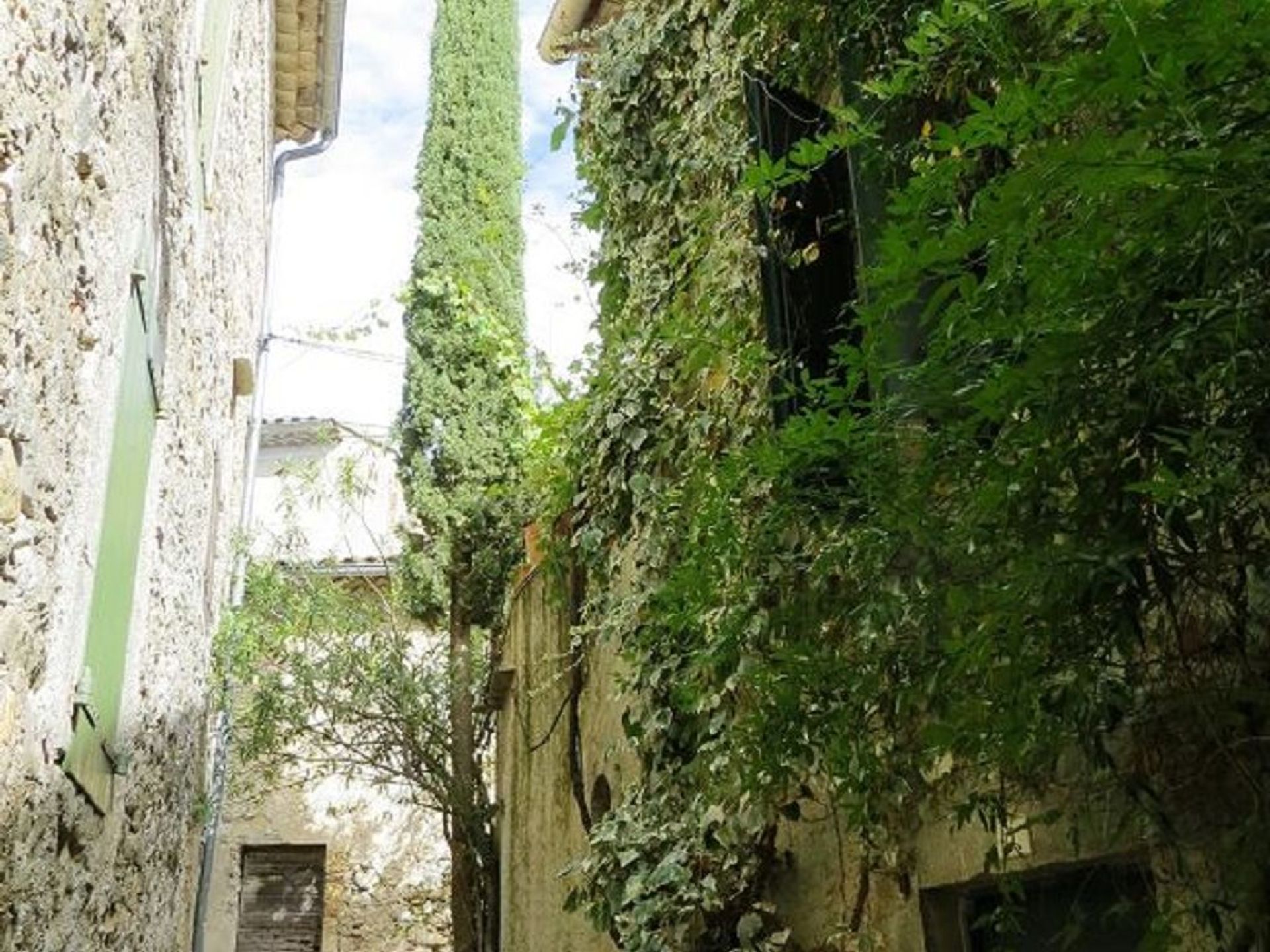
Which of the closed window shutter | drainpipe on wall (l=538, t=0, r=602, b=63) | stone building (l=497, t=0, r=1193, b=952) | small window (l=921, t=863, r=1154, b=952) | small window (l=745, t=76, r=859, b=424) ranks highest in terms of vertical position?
drainpipe on wall (l=538, t=0, r=602, b=63)

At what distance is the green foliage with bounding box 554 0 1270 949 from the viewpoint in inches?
76.9

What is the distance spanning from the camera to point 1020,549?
237 cm

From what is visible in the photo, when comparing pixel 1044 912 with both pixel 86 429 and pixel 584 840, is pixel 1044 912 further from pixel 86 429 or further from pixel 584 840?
pixel 584 840

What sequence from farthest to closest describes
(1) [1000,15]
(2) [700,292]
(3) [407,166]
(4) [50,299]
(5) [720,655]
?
(3) [407,166], (2) [700,292], (4) [50,299], (5) [720,655], (1) [1000,15]

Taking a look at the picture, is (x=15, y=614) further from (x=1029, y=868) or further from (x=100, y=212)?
(x=1029, y=868)

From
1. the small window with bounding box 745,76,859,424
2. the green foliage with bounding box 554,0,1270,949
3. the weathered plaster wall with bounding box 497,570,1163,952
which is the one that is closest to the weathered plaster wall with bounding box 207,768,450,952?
the weathered plaster wall with bounding box 497,570,1163,952

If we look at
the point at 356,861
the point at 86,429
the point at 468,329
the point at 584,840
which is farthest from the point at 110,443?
the point at 356,861

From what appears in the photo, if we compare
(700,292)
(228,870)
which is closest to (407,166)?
(228,870)

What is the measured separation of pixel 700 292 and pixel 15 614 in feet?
8.66

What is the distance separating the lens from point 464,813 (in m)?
9.16

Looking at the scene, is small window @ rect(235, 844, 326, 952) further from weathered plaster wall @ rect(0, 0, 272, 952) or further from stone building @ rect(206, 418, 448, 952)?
weathered plaster wall @ rect(0, 0, 272, 952)

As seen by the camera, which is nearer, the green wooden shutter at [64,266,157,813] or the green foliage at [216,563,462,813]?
the green wooden shutter at [64,266,157,813]

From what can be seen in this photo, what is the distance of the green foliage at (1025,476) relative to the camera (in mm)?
1952

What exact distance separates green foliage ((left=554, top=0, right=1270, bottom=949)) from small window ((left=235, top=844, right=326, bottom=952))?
31.3 feet
